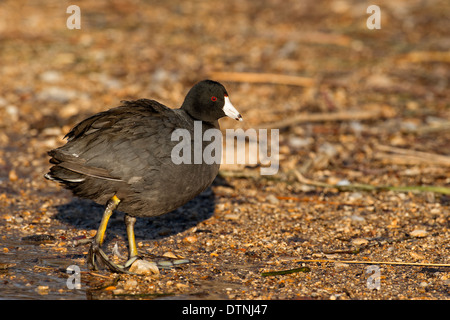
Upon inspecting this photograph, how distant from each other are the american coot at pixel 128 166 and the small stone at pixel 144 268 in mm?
80

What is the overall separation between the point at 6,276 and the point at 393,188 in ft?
11.6

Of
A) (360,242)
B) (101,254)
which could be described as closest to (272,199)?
(360,242)

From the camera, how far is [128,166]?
163 inches

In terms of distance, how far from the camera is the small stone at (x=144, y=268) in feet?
14.0

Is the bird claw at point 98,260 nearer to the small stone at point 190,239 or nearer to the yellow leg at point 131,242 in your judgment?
the yellow leg at point 131,242

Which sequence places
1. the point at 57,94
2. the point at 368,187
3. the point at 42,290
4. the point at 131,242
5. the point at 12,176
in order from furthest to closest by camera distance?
the point at 57,94 < the point at 12,176 < the point at 368,187 < the point at 131,242 < the point at 42,290

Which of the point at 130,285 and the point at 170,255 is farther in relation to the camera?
the point at 170,255

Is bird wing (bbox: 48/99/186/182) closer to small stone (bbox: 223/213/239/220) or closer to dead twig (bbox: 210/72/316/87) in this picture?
small stone (bbox: 223/213/239/220)

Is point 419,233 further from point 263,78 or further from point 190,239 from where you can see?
point 263,78

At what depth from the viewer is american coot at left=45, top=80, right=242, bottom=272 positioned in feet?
13.6

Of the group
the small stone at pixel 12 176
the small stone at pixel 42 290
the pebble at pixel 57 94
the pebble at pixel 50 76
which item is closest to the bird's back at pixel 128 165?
the small stone at pixel 42 290

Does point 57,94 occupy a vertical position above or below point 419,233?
above

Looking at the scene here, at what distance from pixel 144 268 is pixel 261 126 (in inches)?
142

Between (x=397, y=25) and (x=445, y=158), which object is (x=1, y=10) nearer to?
(x=397, y=25)
